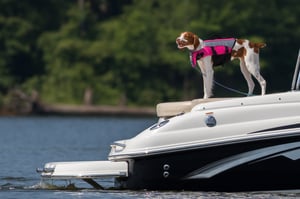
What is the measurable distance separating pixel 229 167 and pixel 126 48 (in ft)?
173

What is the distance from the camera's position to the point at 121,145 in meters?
20.5

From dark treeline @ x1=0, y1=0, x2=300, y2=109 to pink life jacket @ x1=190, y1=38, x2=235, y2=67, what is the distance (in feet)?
157

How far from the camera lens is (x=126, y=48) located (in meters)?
72.6

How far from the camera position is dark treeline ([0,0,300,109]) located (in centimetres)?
7112

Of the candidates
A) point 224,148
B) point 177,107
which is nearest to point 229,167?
point 224,148

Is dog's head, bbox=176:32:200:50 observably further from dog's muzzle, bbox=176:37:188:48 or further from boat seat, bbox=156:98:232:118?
boat seat, bbox=156:98:232:118

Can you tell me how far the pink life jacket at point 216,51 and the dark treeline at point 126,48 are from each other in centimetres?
4793

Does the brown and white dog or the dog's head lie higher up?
the dog's head

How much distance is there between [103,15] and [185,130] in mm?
58925

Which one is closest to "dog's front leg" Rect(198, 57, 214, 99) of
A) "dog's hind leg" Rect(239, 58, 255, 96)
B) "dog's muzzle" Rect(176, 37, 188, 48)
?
"dog's muzzle" Rect(176, 37, 188, 48)

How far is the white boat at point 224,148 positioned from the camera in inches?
776

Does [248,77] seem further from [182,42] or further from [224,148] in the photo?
[224,148]

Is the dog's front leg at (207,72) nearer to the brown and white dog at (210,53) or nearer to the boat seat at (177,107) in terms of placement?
the brown and white dog at (210,53)

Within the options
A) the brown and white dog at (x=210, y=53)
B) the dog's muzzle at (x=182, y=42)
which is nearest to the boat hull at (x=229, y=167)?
the brown and white dog at (x=210, y=53)
